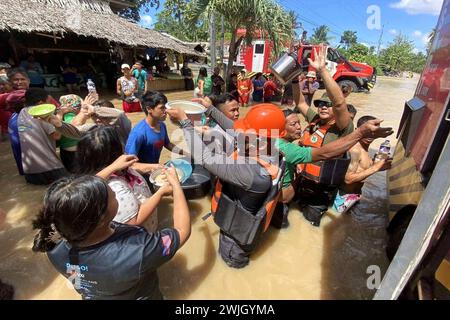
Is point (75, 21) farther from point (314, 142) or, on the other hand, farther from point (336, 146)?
point (336, 146)

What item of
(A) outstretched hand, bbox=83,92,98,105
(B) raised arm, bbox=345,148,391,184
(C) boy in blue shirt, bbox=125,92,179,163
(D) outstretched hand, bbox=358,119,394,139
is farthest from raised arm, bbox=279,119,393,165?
(A) outstretched hand, bbox=83,92,98,105

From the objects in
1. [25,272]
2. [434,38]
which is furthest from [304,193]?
[25,272]

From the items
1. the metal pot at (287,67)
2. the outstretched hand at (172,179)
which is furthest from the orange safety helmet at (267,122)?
the metal pot at (287,67)

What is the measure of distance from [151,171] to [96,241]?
4.44ft

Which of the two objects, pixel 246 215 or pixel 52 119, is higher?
pixel 52 119

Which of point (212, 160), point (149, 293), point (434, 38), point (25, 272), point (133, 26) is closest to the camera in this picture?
point (149, 293)

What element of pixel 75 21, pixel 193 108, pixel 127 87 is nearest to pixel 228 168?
pixel 193 108

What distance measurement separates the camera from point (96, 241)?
51.2 inches

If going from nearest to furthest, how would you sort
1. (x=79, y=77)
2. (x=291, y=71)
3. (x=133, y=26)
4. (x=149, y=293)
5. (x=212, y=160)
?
1. (x=149, y=293)
2. (x=212, y=160)
3. (x=291, y=71)
4. (x=79, y=77)
5. (x=133, y=26)

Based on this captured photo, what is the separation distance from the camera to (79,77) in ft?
39.0

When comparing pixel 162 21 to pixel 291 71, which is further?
pixel 162 21

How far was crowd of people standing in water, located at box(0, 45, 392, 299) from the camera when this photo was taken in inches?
50.8
